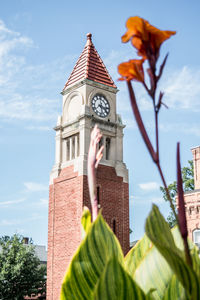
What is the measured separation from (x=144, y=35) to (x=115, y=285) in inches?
25.4

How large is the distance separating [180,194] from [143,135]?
18 cm

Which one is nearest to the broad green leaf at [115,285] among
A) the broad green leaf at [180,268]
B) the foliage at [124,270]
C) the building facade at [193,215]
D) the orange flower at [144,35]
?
the foliage at [124,270]

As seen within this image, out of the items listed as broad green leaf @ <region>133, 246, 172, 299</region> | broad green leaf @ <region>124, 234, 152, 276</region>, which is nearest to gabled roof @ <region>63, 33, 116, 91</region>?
broad green leaf @ <region>124, 234, 152, 276</region>

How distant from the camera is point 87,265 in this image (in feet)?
4.09

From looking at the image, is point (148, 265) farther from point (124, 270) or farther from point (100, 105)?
point (100, 105)

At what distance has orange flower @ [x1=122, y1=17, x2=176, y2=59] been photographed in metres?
1.17

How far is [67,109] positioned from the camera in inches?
1052

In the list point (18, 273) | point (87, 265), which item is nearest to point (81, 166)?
point (18, 273)

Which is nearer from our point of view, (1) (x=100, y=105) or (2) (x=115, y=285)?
(2) (x=115, y=285)

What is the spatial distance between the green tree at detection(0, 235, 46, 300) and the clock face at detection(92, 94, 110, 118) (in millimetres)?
10200

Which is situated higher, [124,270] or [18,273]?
[124,270]

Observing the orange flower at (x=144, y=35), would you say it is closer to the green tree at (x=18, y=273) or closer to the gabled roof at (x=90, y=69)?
the gabled roof at (x=90, y=69)

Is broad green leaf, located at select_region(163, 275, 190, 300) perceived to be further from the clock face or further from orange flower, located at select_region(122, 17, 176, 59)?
the clock face

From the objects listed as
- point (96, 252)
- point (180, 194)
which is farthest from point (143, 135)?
point (96, 252)
